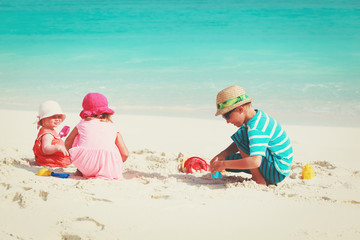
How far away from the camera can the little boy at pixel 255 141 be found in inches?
119

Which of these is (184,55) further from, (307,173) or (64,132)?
(307,173)

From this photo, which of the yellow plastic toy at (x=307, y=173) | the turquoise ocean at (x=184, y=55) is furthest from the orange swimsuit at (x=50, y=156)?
the turquoise ocean at (x=184, y=55)

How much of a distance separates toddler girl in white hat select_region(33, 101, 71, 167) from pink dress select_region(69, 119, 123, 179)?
410 millimetres

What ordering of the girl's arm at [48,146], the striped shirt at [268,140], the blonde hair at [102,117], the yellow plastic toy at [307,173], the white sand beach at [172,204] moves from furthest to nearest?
the girl's arm at [48,146]
the yellow plastic toy at [307,173]
the blonde hair at [102,117]
the striped shirt at [268,140]
the white sand beach at [172,204]

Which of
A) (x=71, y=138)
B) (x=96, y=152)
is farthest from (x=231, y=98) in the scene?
(x=71, y=138)

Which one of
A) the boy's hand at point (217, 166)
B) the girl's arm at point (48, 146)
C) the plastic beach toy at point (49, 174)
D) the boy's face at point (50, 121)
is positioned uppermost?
the boy's face at point (50, 121)

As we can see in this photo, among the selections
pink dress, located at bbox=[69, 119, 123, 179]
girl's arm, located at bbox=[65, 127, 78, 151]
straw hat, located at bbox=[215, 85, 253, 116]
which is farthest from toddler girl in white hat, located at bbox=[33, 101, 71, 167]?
straw hat, located at bbox=[215, 85, 253, 116]

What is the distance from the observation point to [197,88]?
10.8 meters

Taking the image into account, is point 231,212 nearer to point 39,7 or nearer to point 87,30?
point 87,30

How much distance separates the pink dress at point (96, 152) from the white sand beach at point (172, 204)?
0.18 meters

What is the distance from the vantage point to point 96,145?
3350mm

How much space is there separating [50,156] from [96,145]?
0.95 metres

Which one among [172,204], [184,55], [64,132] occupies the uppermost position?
[184,55]

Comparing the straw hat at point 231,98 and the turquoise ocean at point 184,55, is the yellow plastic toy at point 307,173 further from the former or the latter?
the turquoise ocean at point 184,55
